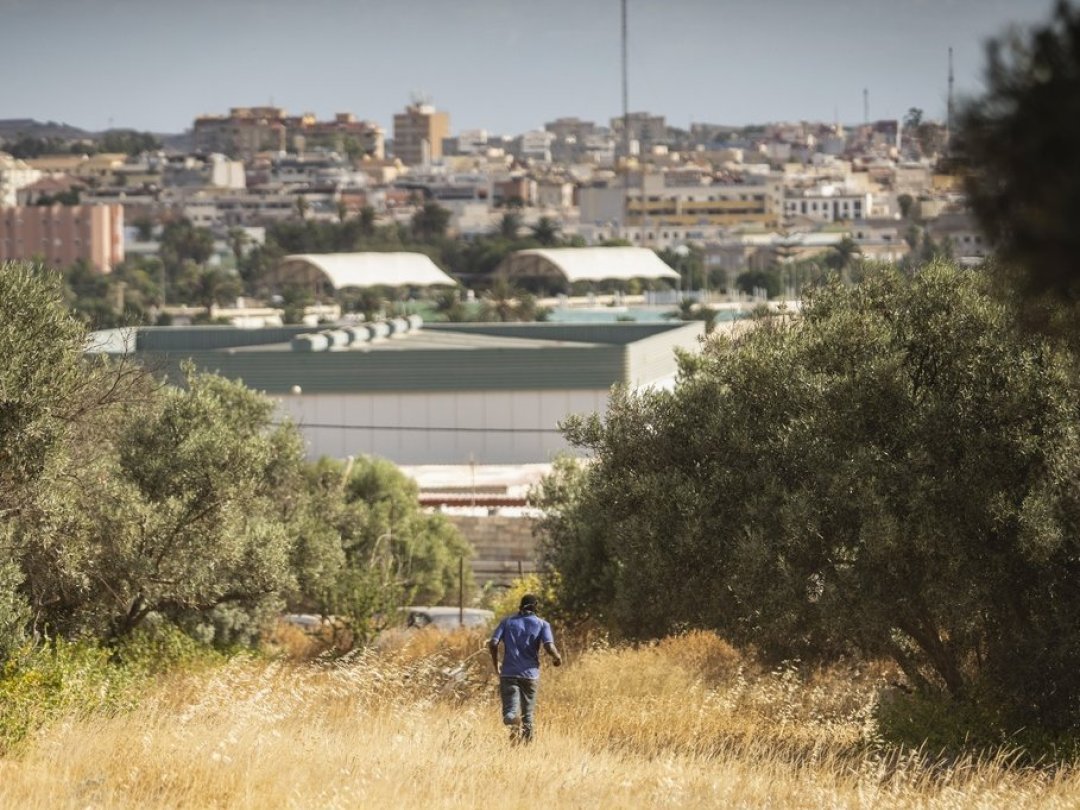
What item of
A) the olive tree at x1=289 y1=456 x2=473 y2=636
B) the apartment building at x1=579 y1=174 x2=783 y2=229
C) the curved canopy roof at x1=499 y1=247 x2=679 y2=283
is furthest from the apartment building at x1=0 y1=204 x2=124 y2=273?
the olive tree at x1=289 y1=456 x2=473 y2=636

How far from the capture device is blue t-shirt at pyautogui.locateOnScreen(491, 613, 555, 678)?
8922mm

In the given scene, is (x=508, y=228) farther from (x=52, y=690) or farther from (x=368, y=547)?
(x=52, y=690)

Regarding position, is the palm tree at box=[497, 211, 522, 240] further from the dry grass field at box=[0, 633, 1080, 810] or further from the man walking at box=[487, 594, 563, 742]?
the man walking at box=[487, 594, 563, 742]

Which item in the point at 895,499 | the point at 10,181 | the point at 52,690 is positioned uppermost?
the point at 10,181

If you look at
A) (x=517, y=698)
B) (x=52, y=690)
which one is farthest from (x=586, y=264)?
(x=517, y=698)

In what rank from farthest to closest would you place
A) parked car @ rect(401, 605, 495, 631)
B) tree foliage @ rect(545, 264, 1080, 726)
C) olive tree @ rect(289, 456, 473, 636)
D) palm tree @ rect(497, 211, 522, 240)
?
palm tree @ rect(497, 211, 522, 240) < parked car @ rect(401, 605, 495, 631) < olive tree @ rect(289, 456, 473, 636) < tree foliage @ rect(545, 264, 1080, 726)

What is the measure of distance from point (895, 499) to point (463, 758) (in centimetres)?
314

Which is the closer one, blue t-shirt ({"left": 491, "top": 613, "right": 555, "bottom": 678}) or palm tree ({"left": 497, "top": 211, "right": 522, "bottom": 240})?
blue t-shirt ({"left": 491, "top": 613, "right": 555, "bottom": 678})

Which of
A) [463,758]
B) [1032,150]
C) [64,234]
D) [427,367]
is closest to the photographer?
[1032,150]

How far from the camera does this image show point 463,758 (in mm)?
7734

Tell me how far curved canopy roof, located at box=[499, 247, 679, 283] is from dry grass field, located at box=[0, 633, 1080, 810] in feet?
298

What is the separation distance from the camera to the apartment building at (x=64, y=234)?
135 meters

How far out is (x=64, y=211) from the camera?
451 ft

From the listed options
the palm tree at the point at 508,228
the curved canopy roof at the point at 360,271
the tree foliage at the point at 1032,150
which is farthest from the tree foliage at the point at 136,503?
the palm tree at the point at 508,228
